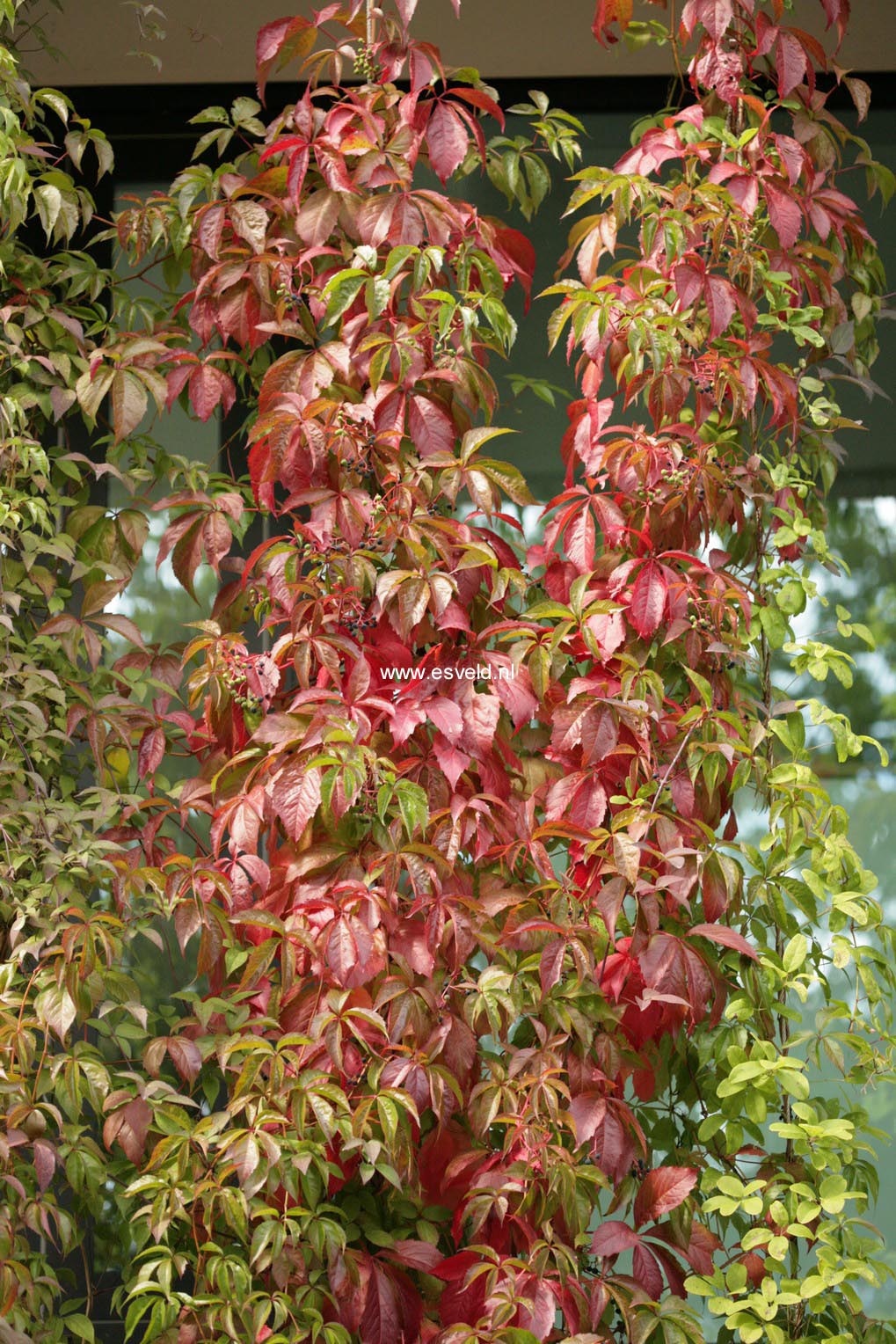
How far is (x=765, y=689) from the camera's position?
1784 millimetres

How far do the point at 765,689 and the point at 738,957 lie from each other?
37cm

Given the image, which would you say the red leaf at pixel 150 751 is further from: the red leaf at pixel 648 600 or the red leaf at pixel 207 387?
the red leaf at pixel 648 600

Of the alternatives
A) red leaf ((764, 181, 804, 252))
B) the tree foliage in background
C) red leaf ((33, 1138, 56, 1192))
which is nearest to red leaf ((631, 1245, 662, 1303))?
the tree foliage in background

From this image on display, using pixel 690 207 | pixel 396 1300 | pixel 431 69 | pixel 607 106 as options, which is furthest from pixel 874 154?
pixel 396 1300

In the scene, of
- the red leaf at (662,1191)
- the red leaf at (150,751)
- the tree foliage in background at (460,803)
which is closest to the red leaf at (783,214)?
the tree foliage in background at (460,803)

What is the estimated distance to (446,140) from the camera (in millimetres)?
1703

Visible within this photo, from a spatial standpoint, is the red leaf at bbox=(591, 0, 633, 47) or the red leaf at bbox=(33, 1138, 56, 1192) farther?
the red leaf at bbox=(591, 0, 633, 47)

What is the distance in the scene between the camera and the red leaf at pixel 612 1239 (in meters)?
1.54

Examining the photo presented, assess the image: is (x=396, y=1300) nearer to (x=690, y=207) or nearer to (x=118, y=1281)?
(x=118, y=1281)

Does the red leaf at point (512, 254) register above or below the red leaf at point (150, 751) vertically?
above

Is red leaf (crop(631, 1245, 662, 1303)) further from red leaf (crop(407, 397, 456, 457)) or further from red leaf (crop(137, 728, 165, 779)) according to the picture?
red leaf (crop(407, 397, 456, 457))

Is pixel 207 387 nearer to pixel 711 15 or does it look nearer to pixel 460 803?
pixel 460 803

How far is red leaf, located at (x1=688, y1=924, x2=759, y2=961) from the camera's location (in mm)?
1548

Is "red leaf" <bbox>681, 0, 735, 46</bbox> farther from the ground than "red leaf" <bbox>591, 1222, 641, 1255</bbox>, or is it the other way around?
"red leaf" <bbox>681, 0, 735, 46</bbox>
